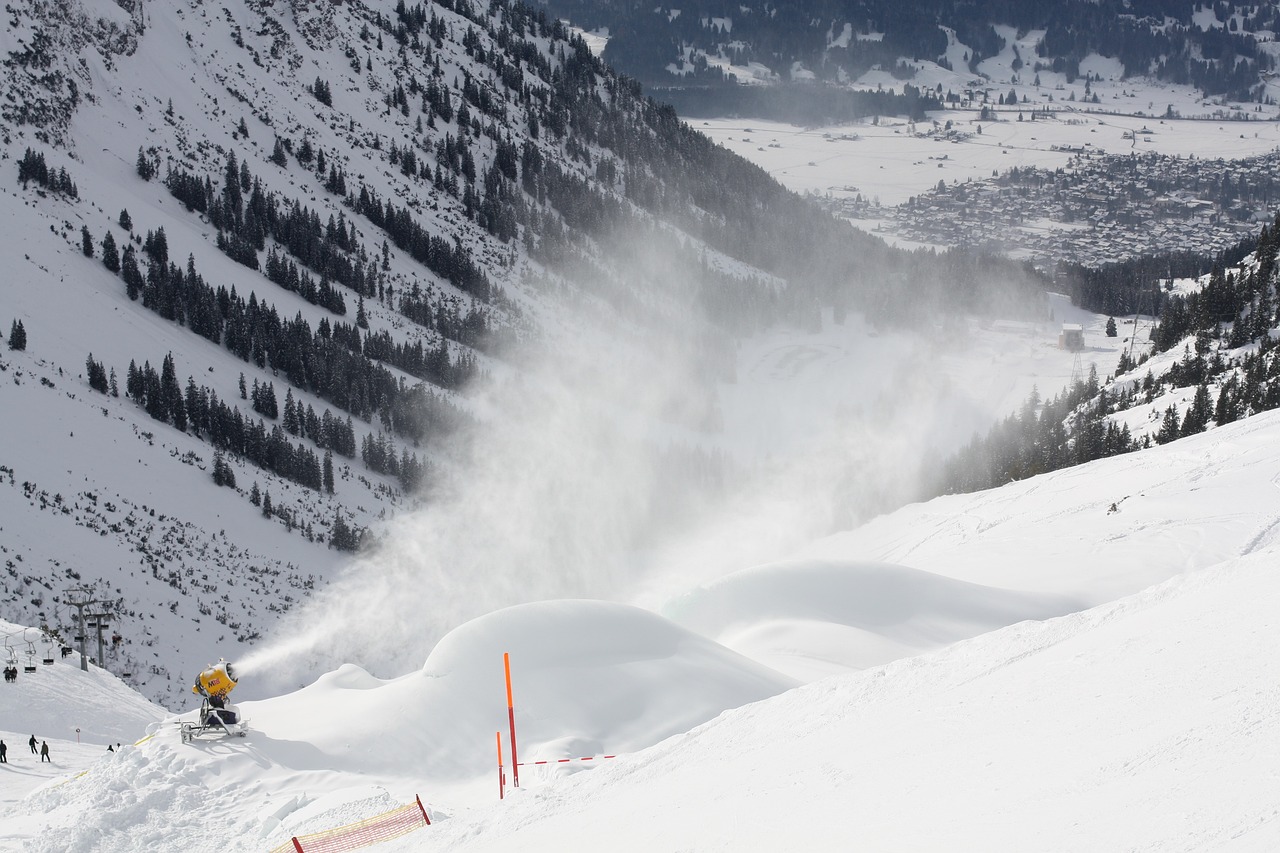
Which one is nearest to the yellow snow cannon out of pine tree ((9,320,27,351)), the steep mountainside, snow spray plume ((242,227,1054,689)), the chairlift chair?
the chairlift chair

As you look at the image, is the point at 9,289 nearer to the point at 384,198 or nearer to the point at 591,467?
the point at 591,467

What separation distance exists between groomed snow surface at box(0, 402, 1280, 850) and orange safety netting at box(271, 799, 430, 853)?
0.46 m

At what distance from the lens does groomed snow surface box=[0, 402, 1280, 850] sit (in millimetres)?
9688

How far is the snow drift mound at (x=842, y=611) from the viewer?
87.4 feet

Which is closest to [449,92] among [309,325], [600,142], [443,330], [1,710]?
[600,142]

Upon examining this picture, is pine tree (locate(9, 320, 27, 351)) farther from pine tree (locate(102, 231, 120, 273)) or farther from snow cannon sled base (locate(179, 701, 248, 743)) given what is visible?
snow cannon sled base (locate(179, 701, 248, 743))

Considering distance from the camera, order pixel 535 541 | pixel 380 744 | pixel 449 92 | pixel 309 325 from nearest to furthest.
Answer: pixel 380 744, pixel 535 541, pixel 309 325, pixel 449 92

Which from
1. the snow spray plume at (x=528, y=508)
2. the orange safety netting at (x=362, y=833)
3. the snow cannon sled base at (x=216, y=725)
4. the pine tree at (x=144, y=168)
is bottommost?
the snow spray plume at (x=528, y=508)

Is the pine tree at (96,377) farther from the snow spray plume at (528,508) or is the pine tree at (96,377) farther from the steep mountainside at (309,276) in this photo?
the snow spray plume at (528,508)

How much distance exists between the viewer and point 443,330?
110250mm

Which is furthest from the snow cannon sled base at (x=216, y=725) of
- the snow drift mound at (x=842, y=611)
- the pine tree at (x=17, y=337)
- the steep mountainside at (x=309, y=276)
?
the pine tree at (x=17, y=337)

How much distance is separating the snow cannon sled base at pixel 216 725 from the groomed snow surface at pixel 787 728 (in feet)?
0.98

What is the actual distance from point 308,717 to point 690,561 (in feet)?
211

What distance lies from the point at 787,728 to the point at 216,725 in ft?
39.9
